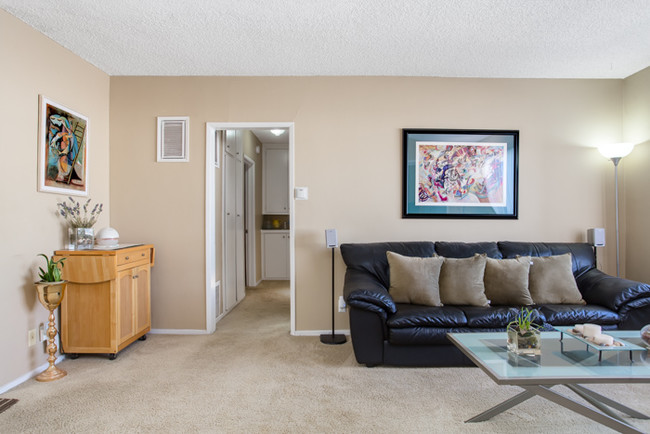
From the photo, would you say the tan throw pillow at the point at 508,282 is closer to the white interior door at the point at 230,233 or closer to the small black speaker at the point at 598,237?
the small black speaker at the point at 598,237

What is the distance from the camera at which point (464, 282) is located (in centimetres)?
322

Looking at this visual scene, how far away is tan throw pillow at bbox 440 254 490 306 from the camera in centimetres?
318

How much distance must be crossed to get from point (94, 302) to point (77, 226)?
66 centimetres

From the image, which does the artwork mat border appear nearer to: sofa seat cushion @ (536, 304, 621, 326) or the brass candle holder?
sofa seat cushion @ (536, 304, 621, 326)

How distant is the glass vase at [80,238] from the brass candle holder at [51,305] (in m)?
0.45

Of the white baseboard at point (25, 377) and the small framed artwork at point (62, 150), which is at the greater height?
the small framed artwork at point (62, 150)

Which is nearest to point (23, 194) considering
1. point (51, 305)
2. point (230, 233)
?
point (51, 305)

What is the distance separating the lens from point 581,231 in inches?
154

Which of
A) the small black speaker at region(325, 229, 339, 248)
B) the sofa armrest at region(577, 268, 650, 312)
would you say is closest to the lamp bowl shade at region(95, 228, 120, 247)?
the small black speaker at region(325, 229, 339, 248)

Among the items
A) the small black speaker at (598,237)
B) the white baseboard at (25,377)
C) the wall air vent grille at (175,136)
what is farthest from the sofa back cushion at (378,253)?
the white baseboard at (25,377)

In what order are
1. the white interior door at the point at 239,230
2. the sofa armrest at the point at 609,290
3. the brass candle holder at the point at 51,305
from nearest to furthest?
the brass candle holder at the point at 51,305
the sofa armrest at the point at 609,290
the white interior door at the point at 239,230

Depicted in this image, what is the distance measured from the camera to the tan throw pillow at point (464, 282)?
3184 mm

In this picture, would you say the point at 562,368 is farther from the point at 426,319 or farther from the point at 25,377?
the point at 25,377

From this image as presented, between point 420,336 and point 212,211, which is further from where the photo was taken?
point 212,211
